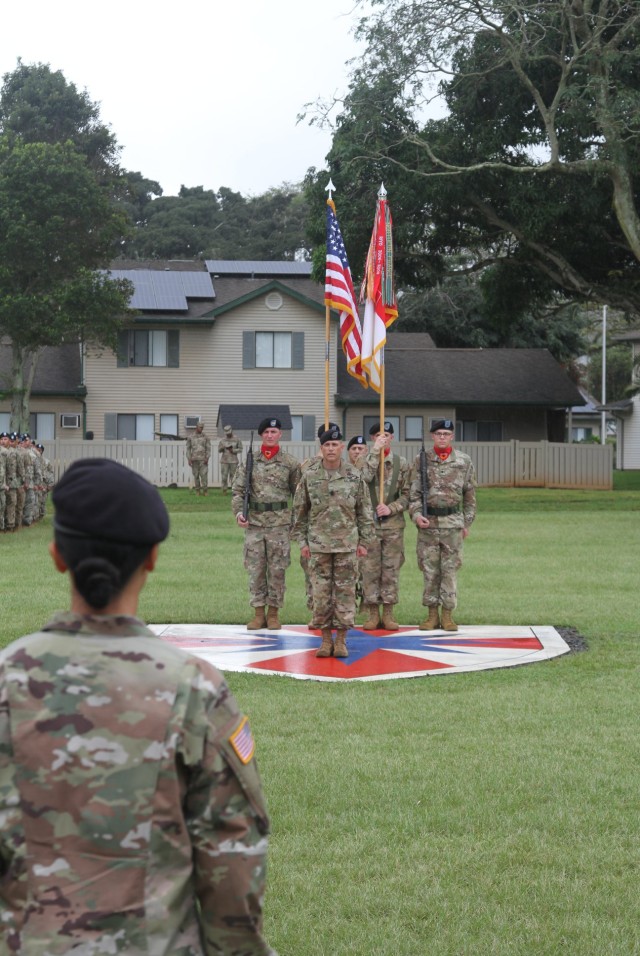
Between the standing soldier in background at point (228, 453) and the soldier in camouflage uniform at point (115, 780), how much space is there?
3774 centimetres

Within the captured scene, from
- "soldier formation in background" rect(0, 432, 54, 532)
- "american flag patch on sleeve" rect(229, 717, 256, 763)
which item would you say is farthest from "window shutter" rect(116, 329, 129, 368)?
"american flag patch on sleeve" rect(229, 717, 256, 763)

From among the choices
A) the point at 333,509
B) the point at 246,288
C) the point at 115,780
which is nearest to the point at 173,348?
the point at 246,288

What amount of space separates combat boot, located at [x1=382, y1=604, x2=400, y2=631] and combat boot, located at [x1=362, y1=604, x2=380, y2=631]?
70 millimetres

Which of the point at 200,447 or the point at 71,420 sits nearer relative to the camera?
the point at 200,447

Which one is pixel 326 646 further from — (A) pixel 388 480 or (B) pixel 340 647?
(A) pixel 388 480

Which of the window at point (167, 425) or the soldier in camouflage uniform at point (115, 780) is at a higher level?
the window at point (167, 425)

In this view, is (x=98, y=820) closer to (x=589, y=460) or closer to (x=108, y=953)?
(x=108, y=953)

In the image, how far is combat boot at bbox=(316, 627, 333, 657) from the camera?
12.1 m

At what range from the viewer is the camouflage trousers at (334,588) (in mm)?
11930

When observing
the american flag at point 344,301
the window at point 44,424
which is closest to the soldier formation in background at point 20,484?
the american flag at point 344,301

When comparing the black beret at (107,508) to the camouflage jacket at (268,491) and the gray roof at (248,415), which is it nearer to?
the camouflage jacket at (268,491)

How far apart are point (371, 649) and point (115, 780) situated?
32.9 feet

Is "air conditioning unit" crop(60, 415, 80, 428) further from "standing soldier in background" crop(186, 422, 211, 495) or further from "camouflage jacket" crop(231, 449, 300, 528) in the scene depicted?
"camouflage jacket" crop(231, 449, 300, 528)

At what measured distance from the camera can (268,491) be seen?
45.9 ft
